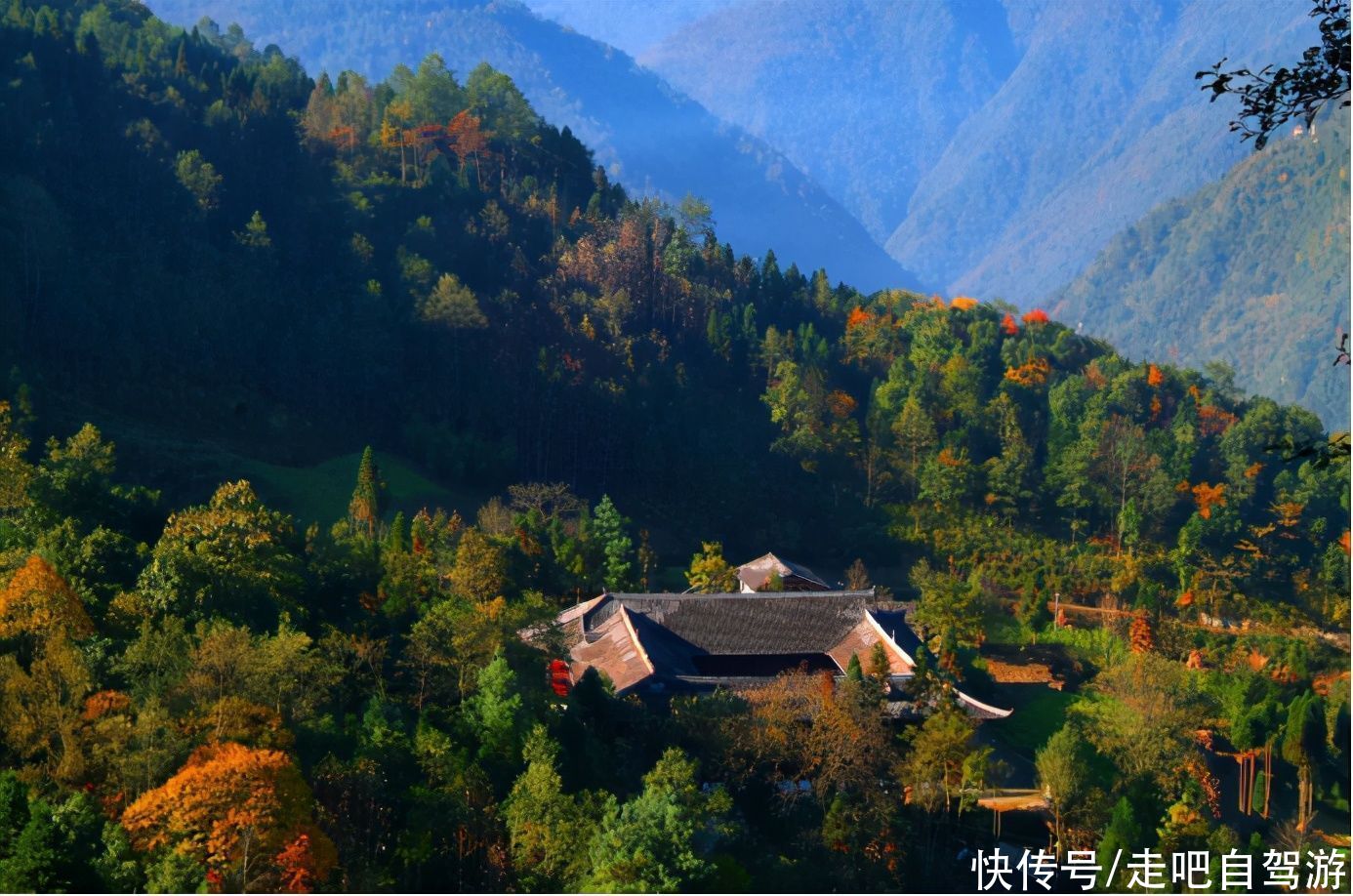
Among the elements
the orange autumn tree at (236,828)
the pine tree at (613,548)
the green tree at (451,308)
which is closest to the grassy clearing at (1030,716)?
the pine tree at (613,548)

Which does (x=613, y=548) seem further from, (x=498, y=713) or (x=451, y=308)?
(x=498, y=713)

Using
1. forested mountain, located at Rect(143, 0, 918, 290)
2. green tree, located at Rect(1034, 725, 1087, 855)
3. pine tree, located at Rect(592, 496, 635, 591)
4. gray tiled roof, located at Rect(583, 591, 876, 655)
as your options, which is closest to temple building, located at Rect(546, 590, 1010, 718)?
gray tiled roof, located at Rect(583, 591, 876, 655)

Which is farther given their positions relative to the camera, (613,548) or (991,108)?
(991,108)

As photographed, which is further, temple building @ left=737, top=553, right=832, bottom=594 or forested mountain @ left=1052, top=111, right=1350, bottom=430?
forested mountain @ left=1052, top=111, right=1350, bottom=430

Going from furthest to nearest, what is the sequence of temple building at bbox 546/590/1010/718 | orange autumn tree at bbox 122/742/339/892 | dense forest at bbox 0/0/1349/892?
temple building at bbox 546/590/1010/718 < dense forest at bbox 0/0/1349/892 < orange autumn tree at bbox 122/742/339/892

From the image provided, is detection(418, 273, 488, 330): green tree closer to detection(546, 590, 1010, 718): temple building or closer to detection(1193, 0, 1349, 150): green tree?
detection(546, 590, 1010, 718): temple building

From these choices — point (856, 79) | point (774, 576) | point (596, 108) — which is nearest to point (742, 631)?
point (774, 576)
